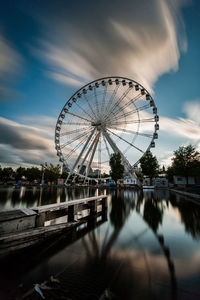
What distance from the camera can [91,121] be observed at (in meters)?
32.6

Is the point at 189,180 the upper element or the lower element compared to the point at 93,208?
upper

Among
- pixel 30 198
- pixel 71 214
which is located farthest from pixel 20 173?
pixel 71 214

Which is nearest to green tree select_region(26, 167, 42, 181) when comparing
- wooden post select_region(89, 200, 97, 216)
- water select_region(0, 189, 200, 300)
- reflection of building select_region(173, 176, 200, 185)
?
reflection of building select_region(173, 176, 200, 185)

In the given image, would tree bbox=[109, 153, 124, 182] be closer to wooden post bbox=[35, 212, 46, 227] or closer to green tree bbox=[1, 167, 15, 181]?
wooden post bbox=[35, 212, 46, 227]

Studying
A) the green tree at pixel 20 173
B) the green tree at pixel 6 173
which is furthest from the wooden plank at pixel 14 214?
the green tree at pixel 20 173

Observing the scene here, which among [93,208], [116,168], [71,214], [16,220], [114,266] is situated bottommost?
[114,266]

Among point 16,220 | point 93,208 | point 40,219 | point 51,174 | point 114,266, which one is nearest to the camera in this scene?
point 114,266

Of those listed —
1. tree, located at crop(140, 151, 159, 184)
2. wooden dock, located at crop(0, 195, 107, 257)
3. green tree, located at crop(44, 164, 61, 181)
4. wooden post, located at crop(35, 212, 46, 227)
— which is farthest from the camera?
green tree, located at crop(44, 164, 61, 181)

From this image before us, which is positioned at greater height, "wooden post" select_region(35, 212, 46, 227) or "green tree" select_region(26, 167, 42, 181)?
"green tree" select_region(26, 167, 42, 181)

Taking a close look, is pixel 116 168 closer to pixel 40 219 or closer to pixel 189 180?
pixel 189 180

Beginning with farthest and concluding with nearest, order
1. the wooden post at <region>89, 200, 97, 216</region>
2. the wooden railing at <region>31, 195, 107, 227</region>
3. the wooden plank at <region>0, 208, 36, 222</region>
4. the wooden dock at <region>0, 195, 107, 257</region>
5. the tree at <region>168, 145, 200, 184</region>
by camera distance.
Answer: the tree at <region>168, 145, 200, 184</region> → the wooden post at <region>89, 200, 97, 216</region> → the wooden railing at <region>31, 195, 107, 227</region> → the wooden plank at <region>0, 208, 36, 222</region> → the wooden dock at <region>0, 195, 107, 257</region>

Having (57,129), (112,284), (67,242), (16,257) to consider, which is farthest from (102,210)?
(57,129)

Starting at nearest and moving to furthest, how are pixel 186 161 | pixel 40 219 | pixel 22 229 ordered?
1. pixel 22 229
2. pixel 40 219
3. pixel 186 161

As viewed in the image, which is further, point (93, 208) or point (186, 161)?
point (186, 161)
